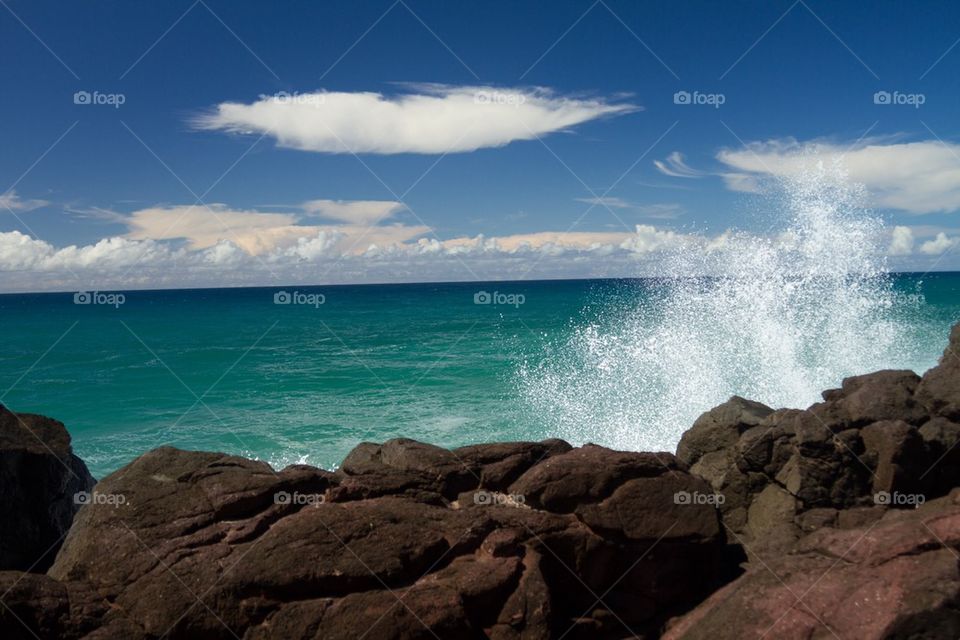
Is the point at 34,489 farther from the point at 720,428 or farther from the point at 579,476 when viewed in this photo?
the point at 720,428

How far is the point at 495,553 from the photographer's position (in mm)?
6797

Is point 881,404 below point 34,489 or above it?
above

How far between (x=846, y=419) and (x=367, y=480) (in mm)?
7117

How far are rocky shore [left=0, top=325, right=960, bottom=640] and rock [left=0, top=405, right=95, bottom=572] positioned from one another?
0.10ft

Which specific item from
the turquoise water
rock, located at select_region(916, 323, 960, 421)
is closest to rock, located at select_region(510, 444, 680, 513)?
rock, located at select_region(916, 323, 960, 421)

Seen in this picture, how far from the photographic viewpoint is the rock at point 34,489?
8.09 metres

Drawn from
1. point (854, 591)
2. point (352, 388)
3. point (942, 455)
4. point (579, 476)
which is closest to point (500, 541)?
point (579, 476)

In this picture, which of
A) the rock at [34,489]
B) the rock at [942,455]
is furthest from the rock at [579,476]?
the rock at [34,489]

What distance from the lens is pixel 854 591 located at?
228 inches

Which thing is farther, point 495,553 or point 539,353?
point 539,353

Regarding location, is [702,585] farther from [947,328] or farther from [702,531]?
[947,328]

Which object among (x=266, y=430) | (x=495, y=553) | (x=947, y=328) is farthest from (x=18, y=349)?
(x=947, y=328)

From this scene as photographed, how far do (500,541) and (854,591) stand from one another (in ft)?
11.1

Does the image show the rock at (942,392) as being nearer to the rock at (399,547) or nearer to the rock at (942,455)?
the rock at (942,455)
